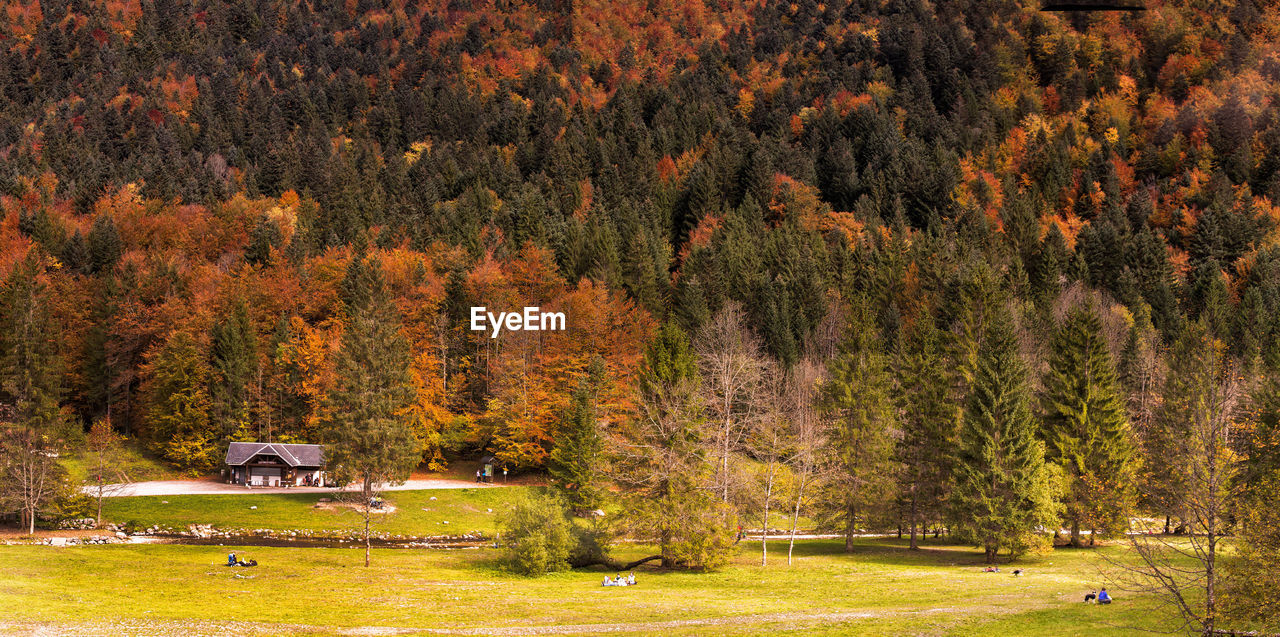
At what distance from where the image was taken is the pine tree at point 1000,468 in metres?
57.2

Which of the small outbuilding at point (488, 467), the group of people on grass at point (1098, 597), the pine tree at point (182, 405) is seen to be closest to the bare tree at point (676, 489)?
the group of people on grass at point (1098, 597)

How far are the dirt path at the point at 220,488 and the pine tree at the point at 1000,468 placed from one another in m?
40.3

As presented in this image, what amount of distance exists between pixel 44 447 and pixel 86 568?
72.7ft

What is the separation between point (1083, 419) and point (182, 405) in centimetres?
7116

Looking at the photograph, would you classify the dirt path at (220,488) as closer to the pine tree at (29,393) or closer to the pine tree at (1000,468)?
the pine tree at (29,393)

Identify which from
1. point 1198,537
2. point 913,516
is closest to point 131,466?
point 913,516

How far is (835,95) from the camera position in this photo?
198m

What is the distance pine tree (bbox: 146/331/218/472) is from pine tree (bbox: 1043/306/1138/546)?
6510 cm

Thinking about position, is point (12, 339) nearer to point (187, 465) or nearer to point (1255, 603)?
point (187, 465)

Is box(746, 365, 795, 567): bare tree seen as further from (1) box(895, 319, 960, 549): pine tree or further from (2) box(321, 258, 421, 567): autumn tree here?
(2) box(321, 258, 421, 567): autumn tree

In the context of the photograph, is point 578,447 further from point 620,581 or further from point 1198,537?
point 1198,537

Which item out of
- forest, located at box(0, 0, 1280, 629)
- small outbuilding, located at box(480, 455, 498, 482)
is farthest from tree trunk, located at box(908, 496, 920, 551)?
small outbuilding, located at box(480, 455, 498, 482)

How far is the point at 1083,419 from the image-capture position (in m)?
66.4

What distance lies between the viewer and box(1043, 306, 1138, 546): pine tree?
64.9 meters
